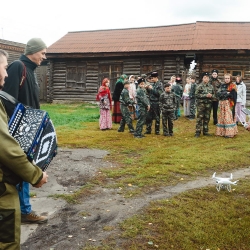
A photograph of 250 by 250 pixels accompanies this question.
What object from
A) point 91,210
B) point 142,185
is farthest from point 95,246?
point 142,185

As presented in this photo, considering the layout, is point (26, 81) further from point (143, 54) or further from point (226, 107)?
point (143, 54)

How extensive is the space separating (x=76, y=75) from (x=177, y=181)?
16088 millimetres

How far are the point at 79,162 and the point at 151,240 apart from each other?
349cm

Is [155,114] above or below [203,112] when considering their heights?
below

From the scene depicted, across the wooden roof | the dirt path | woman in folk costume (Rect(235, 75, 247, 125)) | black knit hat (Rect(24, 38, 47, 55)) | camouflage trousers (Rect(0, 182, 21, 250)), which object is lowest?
the dirt path

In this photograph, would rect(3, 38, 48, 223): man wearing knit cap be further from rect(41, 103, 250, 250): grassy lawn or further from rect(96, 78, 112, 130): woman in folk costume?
rect(96, 78, 112, 130): woman in folk costume

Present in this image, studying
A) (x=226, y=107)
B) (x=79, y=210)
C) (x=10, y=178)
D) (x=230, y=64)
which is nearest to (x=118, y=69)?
(x=230, y=64)

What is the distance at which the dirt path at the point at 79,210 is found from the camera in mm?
3316

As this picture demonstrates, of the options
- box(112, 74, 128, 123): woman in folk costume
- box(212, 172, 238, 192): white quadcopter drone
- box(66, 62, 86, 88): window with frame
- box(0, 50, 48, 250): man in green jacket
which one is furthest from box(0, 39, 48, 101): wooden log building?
box(0, 50, 48, 250): man in green jacket

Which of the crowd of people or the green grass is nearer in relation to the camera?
the green grass

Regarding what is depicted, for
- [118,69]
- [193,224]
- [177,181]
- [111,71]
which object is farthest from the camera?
[111,71]

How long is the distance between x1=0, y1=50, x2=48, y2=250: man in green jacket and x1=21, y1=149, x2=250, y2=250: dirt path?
1.26 metres

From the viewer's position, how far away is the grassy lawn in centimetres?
339

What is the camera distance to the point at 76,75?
20328 mm
